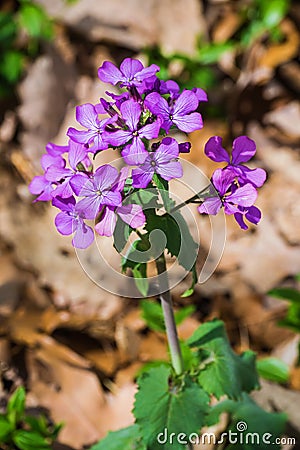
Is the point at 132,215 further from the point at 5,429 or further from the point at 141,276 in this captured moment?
the point at 5,429

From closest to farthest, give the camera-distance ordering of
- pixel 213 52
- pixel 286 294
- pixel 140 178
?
pixel 140 178
pixel 286 294
pixel 213 52

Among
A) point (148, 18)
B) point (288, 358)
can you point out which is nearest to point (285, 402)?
point (288, 358)

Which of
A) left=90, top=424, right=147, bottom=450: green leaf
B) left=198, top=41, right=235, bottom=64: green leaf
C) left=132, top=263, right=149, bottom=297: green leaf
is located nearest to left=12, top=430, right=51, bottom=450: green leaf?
left=90, top=424, right=147, bottom=450: green leaf

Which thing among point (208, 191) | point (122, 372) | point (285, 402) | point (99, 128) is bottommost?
point (122, 372)

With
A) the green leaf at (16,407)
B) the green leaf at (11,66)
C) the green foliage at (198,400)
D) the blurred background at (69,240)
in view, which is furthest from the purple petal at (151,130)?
the green leaf at (11,66)

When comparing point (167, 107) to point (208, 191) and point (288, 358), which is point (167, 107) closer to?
point (208, 191)

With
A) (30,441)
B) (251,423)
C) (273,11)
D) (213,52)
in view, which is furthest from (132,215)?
(273,11)

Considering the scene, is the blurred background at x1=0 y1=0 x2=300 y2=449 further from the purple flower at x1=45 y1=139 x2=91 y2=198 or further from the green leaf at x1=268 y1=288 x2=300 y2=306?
the purple flower at x1=45 y1=139 x2=91 y2=198

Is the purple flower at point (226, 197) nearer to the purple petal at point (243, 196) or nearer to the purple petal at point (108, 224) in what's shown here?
the purple petal at point (243, 196)
